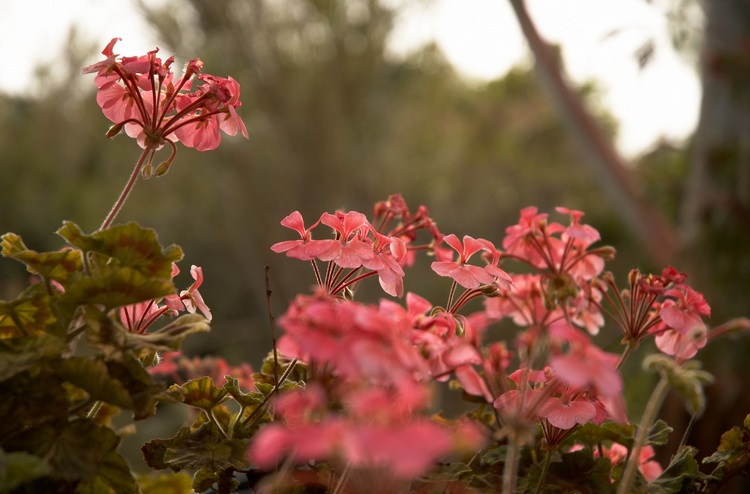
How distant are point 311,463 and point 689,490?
29 centimetres

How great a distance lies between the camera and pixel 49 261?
54cm

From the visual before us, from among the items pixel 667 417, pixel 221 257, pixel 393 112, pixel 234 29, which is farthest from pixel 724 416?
pixel 221 257

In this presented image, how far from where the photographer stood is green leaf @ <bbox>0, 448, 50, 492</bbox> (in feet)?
1.34

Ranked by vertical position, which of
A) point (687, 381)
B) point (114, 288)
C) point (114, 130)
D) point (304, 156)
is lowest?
point (687, 381)

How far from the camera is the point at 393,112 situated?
880 centimetres

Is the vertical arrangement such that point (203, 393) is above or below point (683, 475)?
above

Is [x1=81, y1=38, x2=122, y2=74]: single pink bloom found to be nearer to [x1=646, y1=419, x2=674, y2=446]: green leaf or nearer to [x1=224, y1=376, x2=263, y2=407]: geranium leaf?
[x1=224, y1=376, x2=263, y2=407]: geranium leaf

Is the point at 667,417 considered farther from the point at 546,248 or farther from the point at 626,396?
the point at 546,248

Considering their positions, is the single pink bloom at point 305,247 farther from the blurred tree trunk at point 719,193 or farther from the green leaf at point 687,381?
the blurred tree trunk at point 719,193

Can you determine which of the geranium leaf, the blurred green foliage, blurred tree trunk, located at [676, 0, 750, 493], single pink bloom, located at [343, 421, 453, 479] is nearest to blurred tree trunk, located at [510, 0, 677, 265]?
blurred tree trunk, located at [676, 0, 750, 493]

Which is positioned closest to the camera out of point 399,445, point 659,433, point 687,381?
point 399,445

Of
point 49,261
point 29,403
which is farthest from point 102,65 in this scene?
point 29,403

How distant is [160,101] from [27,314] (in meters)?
0.21

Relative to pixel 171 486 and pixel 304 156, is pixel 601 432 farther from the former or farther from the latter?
pixel 304 156
